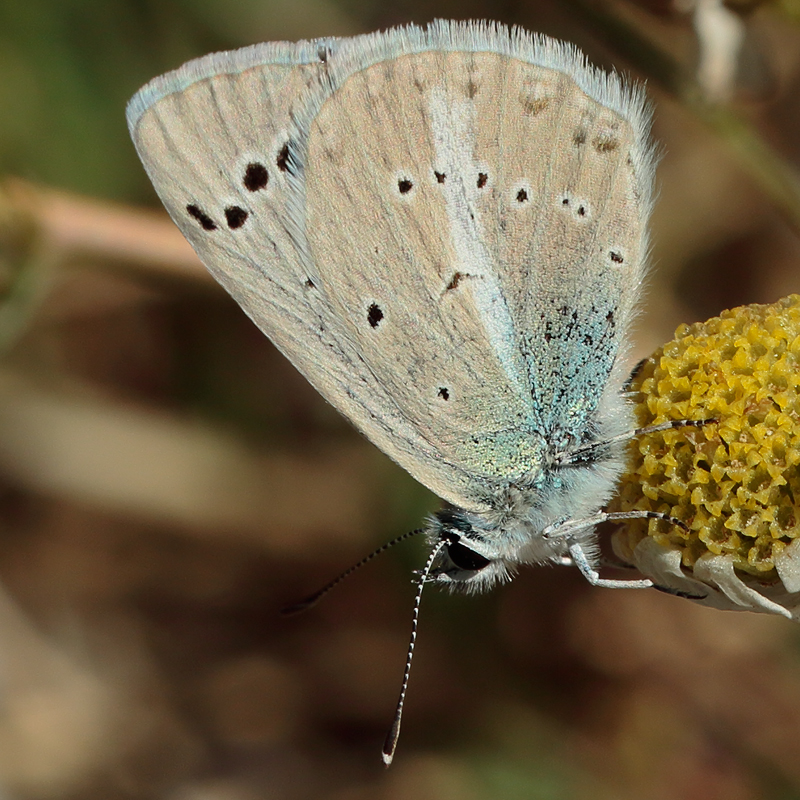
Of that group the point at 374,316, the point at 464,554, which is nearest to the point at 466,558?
the point at 464,554

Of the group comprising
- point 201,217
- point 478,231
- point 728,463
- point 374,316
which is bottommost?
point 728,463

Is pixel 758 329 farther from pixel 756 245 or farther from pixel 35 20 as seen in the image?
pixel 35 20

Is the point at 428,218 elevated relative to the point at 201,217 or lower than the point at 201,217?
elevated

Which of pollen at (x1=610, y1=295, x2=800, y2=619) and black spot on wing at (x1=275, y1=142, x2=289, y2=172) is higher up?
black spot on wing at (x1=275, y1=142, x2=289, y2=172)

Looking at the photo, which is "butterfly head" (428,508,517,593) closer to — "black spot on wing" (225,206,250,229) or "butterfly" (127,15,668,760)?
"butterfly" (127,15,668,760)

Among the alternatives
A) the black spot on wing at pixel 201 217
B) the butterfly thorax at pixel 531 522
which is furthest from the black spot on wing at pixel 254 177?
the butterfly thorax at pixel 531 522

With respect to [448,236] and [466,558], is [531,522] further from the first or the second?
[448,236]

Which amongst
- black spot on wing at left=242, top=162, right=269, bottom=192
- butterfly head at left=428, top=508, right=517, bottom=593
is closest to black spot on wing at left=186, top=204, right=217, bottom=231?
black spot on wing at left=242, top=162, right=269, bottom=192
